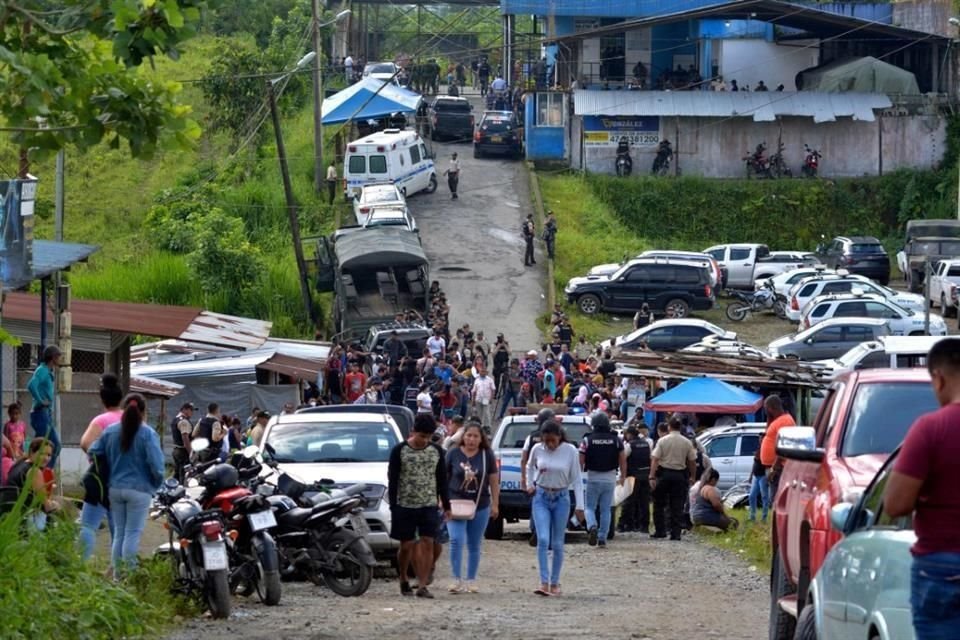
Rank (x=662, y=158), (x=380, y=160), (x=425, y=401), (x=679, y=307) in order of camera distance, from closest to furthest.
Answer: (x=425, y=401)
(x=679, y=307)
(x=380, y=160)
(x=662, y=158)

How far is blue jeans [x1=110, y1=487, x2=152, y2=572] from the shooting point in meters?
12.5

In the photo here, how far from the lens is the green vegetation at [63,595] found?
381 inches

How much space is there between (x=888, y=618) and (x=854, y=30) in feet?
185

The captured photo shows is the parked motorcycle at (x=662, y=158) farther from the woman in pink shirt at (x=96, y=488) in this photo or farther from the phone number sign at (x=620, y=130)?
the woman in pink shirt at (x=96, y=488)

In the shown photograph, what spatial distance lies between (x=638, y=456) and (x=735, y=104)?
127ft

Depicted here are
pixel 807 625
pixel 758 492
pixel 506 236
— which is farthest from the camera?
pixel 506 236

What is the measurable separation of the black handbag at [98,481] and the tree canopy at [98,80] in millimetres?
3000

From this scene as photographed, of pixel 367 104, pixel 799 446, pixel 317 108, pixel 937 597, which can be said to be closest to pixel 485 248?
pixel 317 108

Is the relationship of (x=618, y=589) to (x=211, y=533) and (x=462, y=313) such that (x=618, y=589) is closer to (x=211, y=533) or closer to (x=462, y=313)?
(x=211, y=533)

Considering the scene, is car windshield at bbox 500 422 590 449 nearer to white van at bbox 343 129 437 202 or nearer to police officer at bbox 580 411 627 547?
police officer at bbox 580 411 627 547

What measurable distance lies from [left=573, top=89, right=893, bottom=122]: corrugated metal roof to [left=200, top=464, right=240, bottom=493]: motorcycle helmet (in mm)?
46051

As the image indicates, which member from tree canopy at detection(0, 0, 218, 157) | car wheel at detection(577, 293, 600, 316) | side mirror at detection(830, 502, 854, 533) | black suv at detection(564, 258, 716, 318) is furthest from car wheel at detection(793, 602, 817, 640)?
car wheel at detection(577, 293, 600, 316)

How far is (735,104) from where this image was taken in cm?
5872

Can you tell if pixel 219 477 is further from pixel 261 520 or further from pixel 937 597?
pixel 937 597
